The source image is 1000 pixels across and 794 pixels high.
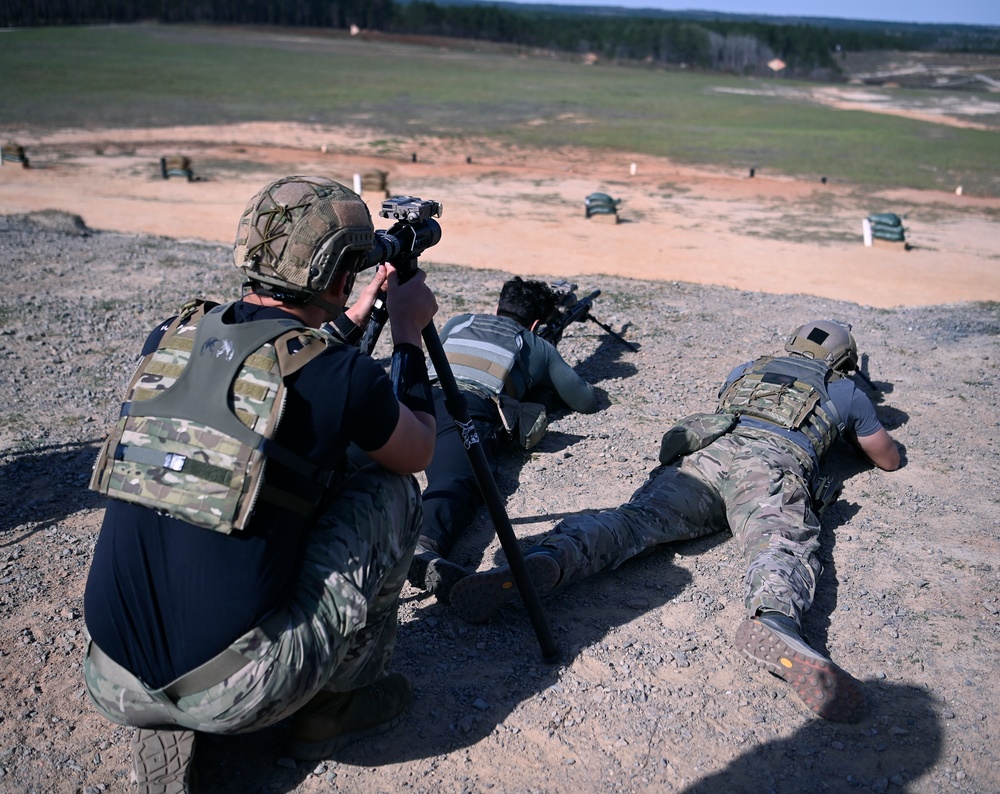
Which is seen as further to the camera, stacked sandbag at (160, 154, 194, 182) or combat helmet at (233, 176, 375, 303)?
stacked sandbag at (160, 154, 194, 182)

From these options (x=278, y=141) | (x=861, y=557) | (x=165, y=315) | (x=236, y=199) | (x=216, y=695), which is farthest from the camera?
(x=278, y=141)

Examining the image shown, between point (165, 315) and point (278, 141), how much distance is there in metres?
23.4

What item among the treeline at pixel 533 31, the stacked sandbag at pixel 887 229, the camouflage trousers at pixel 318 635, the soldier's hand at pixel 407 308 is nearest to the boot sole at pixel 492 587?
the camouflage trousers at pixel 318 635

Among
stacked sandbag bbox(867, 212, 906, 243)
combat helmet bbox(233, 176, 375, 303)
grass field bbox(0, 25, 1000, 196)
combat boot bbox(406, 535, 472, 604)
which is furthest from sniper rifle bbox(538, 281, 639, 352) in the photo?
grass field bbox(0, 25, 1000, 196)

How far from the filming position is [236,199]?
1952 centimetres

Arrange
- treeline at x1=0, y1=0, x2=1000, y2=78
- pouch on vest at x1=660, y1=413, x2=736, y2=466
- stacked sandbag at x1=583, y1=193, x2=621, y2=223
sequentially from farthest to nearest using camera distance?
treeline at x1=0, y1=0, x2=1000, y2=78 → stacked sandbag at x1=583, y1=193, x2=621, y2=223 → pouch on vest at x1=660, y1=413, x2=736, y2=466

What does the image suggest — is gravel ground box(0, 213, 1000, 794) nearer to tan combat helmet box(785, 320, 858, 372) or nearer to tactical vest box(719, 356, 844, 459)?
tactical vest box(719, 356, 844, 459)

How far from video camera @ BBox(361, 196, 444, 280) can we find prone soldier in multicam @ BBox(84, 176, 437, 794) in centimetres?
28

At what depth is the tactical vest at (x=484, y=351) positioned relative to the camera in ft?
18.1

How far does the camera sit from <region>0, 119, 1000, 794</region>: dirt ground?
10.1 ft

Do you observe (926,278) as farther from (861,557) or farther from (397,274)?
(397,274)

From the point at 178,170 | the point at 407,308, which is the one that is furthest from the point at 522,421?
the point at 178,170

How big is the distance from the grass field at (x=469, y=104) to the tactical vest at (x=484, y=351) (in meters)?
21.5

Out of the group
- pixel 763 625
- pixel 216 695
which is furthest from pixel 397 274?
pixel 763 625
